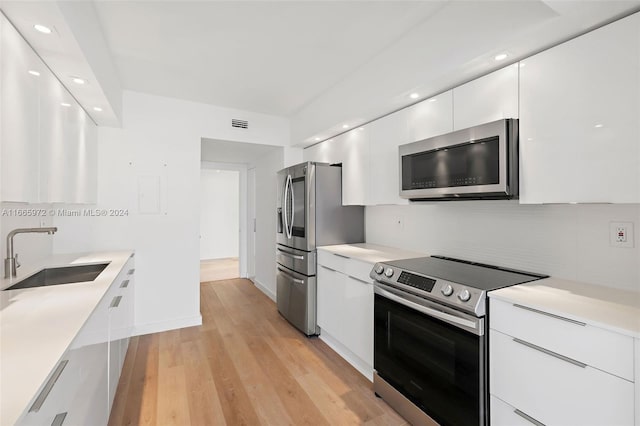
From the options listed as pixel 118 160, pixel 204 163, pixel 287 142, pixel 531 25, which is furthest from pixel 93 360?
pixel 204 163

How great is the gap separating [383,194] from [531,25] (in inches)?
62.3

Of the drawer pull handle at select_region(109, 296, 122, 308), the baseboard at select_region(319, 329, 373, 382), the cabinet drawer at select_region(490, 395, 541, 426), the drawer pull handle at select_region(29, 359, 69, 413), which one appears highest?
the drawer pull handle at select_region(29, 359, 69, 413)

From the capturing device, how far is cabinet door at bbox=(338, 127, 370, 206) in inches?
120

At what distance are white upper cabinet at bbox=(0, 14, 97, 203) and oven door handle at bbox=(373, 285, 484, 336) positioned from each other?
2.22 meters

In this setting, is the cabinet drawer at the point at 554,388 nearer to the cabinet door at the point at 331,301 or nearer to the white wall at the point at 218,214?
the cabinet door at the point at 331,301

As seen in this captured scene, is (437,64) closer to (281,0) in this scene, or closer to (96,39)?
(281,0)

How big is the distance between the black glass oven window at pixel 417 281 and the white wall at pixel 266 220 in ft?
9.06

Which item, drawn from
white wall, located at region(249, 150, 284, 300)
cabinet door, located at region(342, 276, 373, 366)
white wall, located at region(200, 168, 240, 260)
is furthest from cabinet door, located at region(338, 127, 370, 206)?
white wall, located at region(200, 168, 240, 260)

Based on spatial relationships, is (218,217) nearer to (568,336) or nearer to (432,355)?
(432,355)

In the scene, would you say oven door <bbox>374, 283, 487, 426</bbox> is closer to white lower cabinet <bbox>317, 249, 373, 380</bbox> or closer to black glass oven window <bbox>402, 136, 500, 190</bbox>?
white lower cabinet <bbox>317, 249, 373, 380</bbox>

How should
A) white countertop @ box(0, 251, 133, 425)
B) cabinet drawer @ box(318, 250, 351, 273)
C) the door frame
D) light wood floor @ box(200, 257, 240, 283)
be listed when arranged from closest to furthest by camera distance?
white countertop @ box(0, 251, 133, 425)
cabinet drawer @ box(318, 250, 351, 273)
the door frame
light wood floor @ box(200, 257, 240, 283)

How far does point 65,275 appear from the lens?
7.81 feet

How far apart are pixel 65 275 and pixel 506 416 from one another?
10.3ft

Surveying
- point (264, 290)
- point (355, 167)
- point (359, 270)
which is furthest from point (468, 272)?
point (264, 290)
